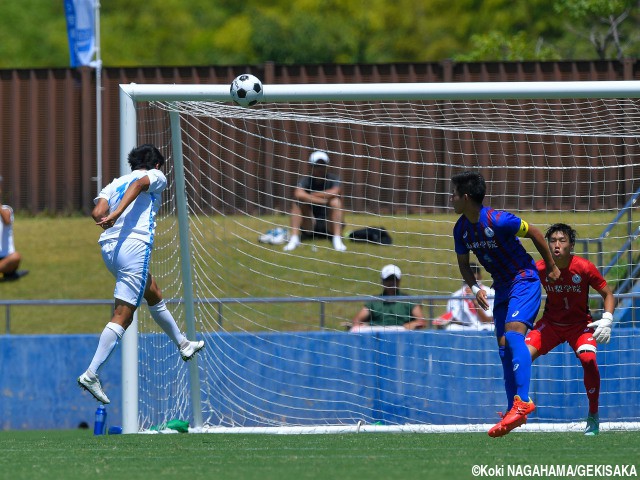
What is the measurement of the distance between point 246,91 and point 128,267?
1689 millimetres

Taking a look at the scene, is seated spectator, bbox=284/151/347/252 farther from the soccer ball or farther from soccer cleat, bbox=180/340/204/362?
soccer cleat, bbox=180/340/204/362

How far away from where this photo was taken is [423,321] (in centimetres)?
1207

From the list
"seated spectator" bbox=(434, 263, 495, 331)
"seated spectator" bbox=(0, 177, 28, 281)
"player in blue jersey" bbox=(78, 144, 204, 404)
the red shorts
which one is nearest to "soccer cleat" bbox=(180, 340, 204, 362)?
"player in blue jersey" bbox=(78, 144, 204, 404)

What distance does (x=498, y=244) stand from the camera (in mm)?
8320

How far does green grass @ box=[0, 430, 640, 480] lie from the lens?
6371mm

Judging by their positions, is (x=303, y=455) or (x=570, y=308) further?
(x=570, y=308)

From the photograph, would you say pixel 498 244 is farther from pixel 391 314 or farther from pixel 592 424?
pixel 391 314

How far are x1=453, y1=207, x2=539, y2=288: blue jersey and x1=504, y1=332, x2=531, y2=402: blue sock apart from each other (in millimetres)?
411

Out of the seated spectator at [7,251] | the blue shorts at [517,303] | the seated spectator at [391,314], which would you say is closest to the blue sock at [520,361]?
the blue shorts at [517,303]

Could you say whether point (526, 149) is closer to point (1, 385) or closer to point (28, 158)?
point (1, 385)

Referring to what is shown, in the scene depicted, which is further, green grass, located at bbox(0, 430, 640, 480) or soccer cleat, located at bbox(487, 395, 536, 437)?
soccer cleat, located at bbox(487, 395, 536, 437)

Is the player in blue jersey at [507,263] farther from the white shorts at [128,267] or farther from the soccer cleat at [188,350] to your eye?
the white shorts at [128,267]

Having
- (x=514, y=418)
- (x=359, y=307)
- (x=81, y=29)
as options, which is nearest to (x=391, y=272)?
(x=359, y=307)

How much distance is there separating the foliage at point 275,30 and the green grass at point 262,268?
60.7ft
